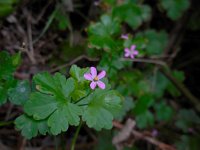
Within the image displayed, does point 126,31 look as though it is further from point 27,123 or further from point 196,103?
point 27,123

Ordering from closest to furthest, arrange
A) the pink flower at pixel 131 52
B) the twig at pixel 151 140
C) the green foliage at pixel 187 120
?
the pink flower at pixel 131 52 < the twig at pixel 151 140 < the green foliage at pixel 187 120

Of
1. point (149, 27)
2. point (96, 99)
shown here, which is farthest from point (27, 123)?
point (149, 27)

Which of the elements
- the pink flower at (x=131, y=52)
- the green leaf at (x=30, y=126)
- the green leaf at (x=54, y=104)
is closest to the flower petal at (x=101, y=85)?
the green leaf at (x=54, y=104)

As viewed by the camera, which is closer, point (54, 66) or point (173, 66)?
point (54, 66)

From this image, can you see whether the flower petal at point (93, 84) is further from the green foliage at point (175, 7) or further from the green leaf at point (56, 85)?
the green foliage at point (175, 7)

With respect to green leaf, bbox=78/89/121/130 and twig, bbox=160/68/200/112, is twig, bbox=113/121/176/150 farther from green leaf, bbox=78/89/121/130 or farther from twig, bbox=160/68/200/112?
green leaf, bbox=78/89/121/130

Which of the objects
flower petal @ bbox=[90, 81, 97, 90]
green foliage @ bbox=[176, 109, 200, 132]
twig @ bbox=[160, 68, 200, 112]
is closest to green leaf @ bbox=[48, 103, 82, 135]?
flower petal @ bbox=[90, 81, 97, 90]

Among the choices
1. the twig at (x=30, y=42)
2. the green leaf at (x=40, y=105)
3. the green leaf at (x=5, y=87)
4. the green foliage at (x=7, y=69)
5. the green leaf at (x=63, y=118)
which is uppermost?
the twig at (x=30, y=42)
